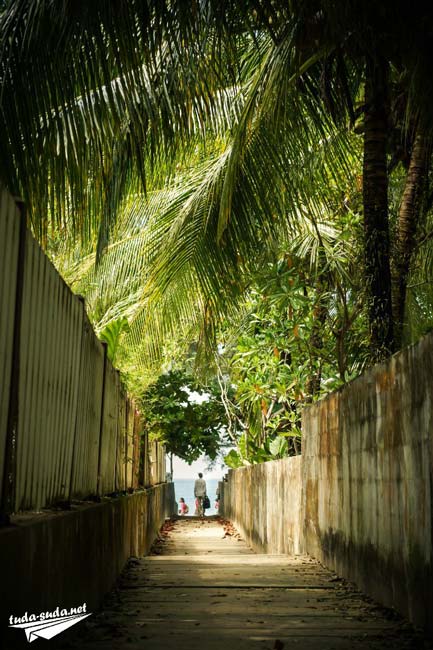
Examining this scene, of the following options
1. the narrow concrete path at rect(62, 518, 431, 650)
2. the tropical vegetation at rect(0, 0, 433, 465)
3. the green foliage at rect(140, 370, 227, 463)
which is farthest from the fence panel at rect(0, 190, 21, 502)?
the green foliage at rect(140, 370, 227, 463)

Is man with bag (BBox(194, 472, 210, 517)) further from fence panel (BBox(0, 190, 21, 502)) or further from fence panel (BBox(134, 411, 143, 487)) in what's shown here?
fence panel (BBox(0, 190, 21, 502))

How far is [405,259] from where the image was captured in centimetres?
865

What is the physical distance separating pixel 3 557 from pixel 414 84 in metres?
4.88

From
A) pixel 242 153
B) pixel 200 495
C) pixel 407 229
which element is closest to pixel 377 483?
pixel 407 229

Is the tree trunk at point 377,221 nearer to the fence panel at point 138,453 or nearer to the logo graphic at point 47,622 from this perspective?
the logo graphic at point 47,622

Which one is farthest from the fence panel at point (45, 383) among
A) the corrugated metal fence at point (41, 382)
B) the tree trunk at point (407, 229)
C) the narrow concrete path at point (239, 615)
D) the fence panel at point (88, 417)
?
the tree trunk at point (407, 229)

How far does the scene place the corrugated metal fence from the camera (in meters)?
3.42

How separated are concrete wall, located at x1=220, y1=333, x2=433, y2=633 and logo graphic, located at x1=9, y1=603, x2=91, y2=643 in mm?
1834

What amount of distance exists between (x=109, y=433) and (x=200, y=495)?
88.6ft

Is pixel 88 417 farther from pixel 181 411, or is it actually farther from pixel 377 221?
pixel 181 411

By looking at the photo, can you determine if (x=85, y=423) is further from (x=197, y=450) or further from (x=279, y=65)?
(x=197, y=450)

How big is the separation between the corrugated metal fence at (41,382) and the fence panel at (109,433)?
37 cm

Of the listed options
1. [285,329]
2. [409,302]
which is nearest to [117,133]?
[285,329]

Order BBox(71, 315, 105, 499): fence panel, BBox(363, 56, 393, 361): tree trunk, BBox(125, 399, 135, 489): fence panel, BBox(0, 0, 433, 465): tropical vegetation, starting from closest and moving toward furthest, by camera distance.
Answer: BBox(71, 315, 105, 499): fence panel → BBox(0, 0, 433, 465): tropical vegetation → BBox(363, 56, 393, 361): tree trunk → BBox(125, 399, 135, 489): fence panel
